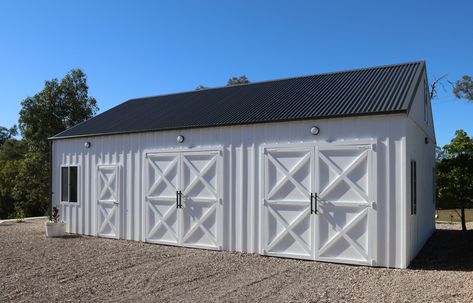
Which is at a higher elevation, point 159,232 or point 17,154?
point 17,154

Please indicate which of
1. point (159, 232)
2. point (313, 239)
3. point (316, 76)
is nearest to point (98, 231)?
point (159, 232)

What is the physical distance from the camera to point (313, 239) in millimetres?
10125

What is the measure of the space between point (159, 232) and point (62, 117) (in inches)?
664

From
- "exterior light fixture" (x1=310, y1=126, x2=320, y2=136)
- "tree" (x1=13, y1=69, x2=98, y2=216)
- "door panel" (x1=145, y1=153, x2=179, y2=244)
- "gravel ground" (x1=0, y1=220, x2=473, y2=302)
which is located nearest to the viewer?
"gravel ground" (x1=0, y1=220, x2=473, y2=302)

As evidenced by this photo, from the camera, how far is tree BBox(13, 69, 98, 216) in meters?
26.0

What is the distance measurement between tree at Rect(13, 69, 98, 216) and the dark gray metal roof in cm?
1100

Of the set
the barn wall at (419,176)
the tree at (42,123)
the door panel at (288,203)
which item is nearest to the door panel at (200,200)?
the door panel at (288,203)

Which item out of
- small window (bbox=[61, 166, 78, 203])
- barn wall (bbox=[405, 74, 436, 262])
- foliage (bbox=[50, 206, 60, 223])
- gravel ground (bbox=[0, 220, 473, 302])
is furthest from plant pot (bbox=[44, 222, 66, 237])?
barn wall (bbox=[405, 74, 436, 262])

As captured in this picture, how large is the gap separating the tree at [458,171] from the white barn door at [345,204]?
7257mm

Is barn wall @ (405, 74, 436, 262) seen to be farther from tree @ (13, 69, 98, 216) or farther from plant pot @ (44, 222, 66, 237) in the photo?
tree @ (13, 69, 98, 216)

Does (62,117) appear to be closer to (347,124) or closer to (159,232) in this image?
(159,232)

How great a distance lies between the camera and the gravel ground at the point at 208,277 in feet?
23.3

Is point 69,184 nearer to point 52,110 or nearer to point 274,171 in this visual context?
point 274,171

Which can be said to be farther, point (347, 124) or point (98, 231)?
point (98, 231)
